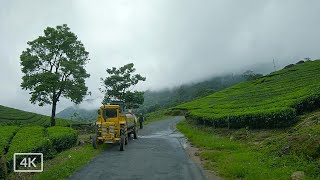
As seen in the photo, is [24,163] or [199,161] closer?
[24,163]

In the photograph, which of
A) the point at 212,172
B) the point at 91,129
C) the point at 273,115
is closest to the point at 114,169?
the point at 212,172

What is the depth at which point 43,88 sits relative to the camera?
3906 cm

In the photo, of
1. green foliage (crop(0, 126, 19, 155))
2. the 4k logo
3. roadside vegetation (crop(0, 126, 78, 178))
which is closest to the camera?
the 4k logo

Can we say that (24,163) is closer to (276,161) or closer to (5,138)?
(276,161)

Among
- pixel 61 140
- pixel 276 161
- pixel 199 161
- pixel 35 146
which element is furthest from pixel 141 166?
pixel 61 140

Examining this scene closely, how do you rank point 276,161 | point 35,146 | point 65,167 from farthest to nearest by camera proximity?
point 35,146
point 65,167
point 276,161

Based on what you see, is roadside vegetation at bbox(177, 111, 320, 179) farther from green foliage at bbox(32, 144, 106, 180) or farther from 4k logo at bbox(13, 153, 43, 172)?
4k logo at bbox(13, 153, 43, 172)

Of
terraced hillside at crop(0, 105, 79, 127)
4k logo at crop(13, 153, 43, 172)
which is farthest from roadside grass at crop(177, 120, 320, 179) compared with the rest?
terraced hillside at crop(0, 105, 79, 127)

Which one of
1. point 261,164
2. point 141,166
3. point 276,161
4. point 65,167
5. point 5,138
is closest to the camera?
point 276,161

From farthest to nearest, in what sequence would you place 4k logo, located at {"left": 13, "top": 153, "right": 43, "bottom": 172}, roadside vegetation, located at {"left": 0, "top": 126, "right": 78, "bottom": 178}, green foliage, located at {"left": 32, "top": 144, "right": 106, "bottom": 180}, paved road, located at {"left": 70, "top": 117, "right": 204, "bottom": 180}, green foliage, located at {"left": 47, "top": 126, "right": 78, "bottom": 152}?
green foliage, located at {"left": 47, "top": 126, "right": 78, "bottom": 152} < roadside vegetation, located at {"left": 0, "top": 126, "right": 78, "bottom": 178} < paved road, located at {"left": 70, "top": 117, "right": 204, "bottom": 180} < green foliage, located at {"left": 32, "top": 144, "right": 106, "bottom": 180} < 4k logo, located at {"left": 13, "top": 153, "right": 43, "bottom": 172}

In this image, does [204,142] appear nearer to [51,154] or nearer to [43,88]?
[51,154]

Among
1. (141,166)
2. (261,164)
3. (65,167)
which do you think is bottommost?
(261,164)

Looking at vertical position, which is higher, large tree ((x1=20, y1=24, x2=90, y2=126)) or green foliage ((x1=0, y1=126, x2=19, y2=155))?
large tree ((x1=20, y1=24, x2=90, y2=126))

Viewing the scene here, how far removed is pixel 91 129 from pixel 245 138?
934 inches
